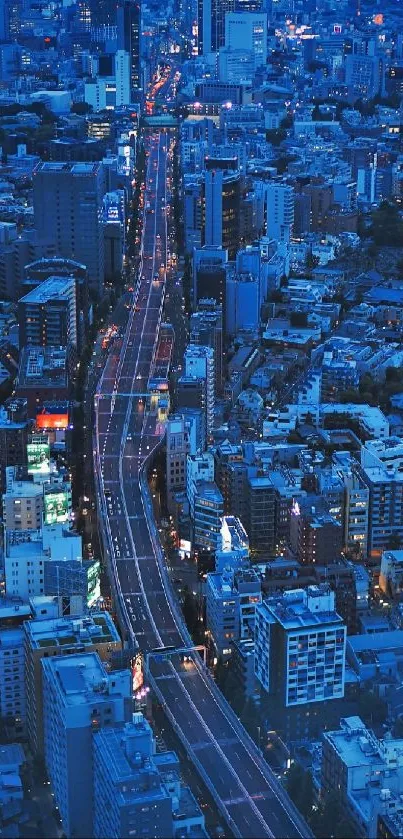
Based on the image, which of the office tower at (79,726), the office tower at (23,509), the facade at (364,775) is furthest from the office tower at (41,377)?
the facade at (364,775)

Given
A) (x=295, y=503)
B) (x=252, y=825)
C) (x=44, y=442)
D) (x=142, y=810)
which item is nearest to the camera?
(x=142, y=810)

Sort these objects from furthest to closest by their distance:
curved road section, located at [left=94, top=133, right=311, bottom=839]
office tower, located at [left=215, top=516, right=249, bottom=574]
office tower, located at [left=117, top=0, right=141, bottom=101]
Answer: office tower, located at [left=117, top=0, right=141, bottom=101] → office tower, located at [left=215, top=516, right=249, bottom=574] → curved road section, located at [left=94, top=133, right=311, bottom=839]

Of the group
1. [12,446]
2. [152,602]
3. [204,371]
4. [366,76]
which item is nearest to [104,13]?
[366,76]

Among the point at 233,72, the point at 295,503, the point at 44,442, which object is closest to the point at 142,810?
the point at 295,503

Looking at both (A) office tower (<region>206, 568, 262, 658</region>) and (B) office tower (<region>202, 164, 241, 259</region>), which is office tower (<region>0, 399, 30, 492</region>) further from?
(B) office tower (<region>202, 164, 241, 259</region>)

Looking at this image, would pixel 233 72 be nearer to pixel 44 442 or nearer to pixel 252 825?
pixel 44 442

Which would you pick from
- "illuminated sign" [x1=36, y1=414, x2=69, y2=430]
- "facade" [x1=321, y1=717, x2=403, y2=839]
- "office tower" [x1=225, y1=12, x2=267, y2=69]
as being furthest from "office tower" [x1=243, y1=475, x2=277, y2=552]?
"office tower" [x1=225, y1=12, x2=267, y2=69]
